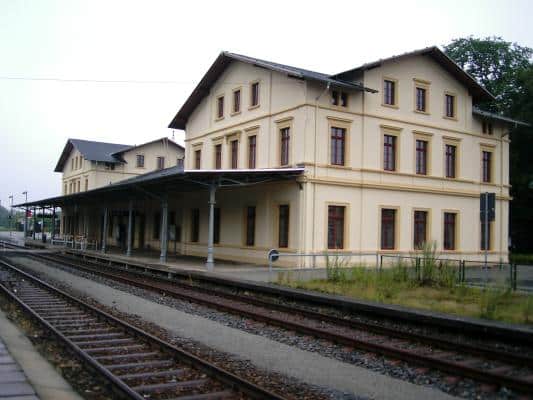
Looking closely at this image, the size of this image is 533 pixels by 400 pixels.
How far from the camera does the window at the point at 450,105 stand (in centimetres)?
2677

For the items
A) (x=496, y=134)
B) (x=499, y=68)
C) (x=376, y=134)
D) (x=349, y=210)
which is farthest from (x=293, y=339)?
(x=499, y=68)

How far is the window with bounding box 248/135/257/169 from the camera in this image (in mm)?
25281

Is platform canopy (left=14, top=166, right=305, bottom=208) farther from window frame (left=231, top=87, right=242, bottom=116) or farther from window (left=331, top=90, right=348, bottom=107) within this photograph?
window frame (left=231, top=87, right=242, bottom=116)

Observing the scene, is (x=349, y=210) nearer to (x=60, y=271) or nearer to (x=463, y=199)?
(x=463, y=199)

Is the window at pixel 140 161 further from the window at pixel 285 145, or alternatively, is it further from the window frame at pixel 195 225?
the window at pixel 285 145

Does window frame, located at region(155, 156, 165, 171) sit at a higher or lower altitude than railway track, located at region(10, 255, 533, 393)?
higher

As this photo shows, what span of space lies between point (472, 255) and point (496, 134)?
6702 mm

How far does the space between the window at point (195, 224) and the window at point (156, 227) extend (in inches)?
235

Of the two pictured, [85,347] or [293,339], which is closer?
[85,347]

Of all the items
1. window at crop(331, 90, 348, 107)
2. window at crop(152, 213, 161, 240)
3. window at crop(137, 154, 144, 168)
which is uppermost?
window at crop(137, 154, 144, 168)

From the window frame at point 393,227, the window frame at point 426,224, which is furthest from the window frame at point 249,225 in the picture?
the window frame at point 426,224

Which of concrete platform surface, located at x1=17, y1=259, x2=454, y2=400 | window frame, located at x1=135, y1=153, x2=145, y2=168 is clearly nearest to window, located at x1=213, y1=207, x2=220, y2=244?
concrete platform surface, located at x1=17, y1=259, x2=454, y2=400

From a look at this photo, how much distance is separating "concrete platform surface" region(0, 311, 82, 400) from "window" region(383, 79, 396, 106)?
64.1 feet

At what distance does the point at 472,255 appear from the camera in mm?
26828
